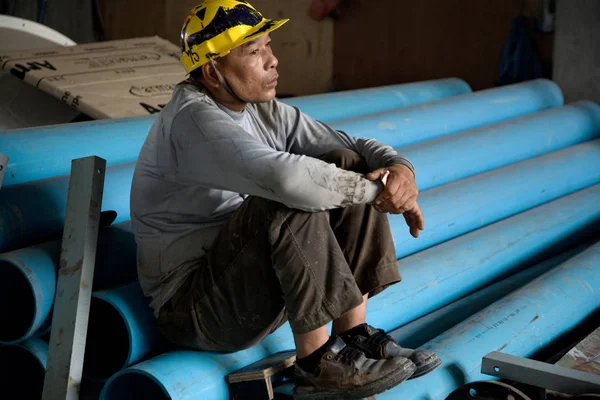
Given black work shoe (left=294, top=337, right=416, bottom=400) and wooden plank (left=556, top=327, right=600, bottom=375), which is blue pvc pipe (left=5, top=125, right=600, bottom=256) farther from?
black work shoe (left=294, top=337, right=416, bottom=400)

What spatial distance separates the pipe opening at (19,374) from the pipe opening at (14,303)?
0.08 metres

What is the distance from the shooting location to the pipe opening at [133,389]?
2008 mm

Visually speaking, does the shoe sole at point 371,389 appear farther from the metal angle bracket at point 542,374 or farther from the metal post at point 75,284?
the metal post at point 75,284

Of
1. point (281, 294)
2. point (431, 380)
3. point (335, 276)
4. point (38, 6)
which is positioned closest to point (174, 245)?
point (281, 294)

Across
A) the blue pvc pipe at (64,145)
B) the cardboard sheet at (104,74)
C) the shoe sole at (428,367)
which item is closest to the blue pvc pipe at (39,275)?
the blue pvc pipe at (64,145)

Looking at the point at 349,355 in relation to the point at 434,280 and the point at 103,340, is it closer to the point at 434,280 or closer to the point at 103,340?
the point at 103,340

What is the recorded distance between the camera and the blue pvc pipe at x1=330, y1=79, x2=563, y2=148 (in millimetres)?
3723

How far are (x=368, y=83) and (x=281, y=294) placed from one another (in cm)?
543

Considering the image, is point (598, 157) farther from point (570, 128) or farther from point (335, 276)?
point (335, 276)

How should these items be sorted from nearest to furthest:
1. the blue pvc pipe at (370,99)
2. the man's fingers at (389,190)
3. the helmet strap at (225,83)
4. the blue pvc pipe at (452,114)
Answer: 1. the man's fingers at (389,190)
2. the helmet strap at (225,83)
3. the blue pvc pipe at (452,114)
4. the blue pvc pipe at (370,99)

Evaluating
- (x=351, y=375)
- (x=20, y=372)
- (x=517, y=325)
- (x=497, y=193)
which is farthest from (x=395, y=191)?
(x=497, y=193)

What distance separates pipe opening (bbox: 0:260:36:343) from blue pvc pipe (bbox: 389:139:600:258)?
1356mm

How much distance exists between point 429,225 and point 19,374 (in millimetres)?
1643

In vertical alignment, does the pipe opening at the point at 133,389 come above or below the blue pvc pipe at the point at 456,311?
above
